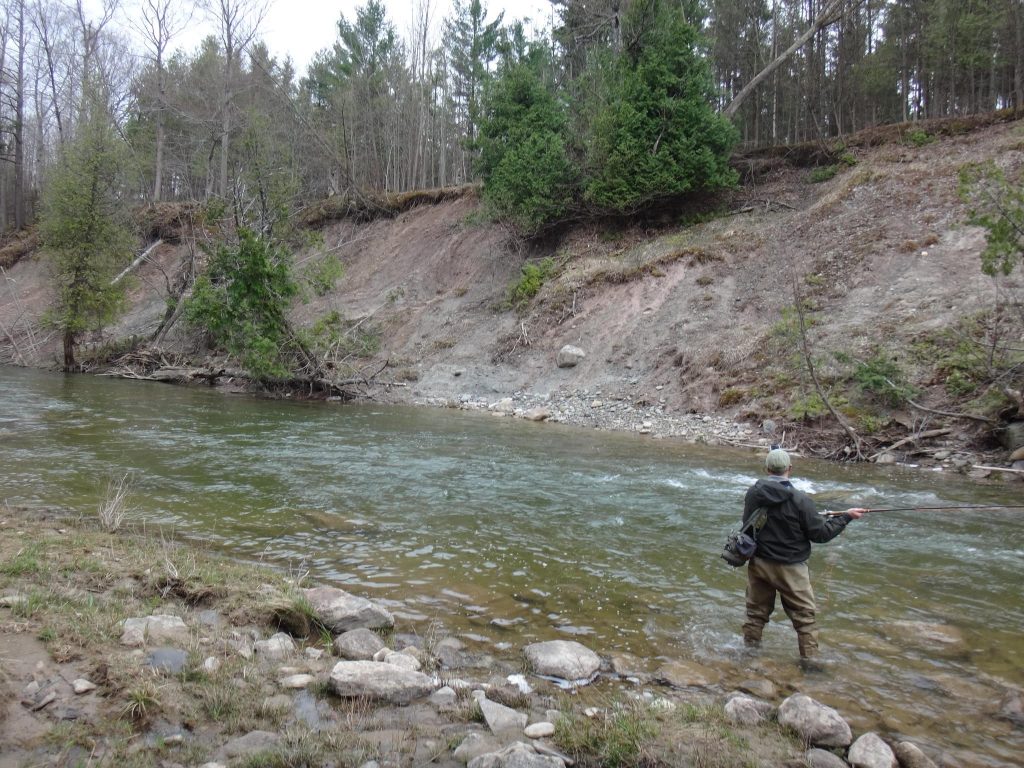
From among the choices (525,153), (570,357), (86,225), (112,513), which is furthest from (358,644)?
(86,225)

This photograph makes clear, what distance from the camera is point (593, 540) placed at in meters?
7.75

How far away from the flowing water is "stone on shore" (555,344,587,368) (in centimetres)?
699

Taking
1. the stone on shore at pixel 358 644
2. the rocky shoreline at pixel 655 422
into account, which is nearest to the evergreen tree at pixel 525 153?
the rocky shoreline at pixel 655 422

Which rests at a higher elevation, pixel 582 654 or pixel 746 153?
pixel 746 153

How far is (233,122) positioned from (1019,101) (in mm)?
37172

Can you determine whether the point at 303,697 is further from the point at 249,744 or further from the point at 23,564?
the point at 23,564

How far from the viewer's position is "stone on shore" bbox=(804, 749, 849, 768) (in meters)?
3.34

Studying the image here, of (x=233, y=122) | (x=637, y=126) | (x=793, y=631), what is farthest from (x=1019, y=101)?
(x=233, y=122)

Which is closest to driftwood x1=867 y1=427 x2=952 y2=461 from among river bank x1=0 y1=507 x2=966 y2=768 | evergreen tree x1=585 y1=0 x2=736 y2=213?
river bank x1=0 y1=507 x2=966 y2=768

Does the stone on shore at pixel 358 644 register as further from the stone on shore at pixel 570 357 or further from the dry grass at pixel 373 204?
the dry grass at pixel 373 204

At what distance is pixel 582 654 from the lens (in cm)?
457

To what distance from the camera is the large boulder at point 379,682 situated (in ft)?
12.5

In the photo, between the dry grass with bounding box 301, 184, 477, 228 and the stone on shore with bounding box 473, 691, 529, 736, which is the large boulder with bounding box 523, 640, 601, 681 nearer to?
the stone on shore with bounding box 473, 691, 529, 736

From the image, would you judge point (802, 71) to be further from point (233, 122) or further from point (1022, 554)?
point (1022, 554)
